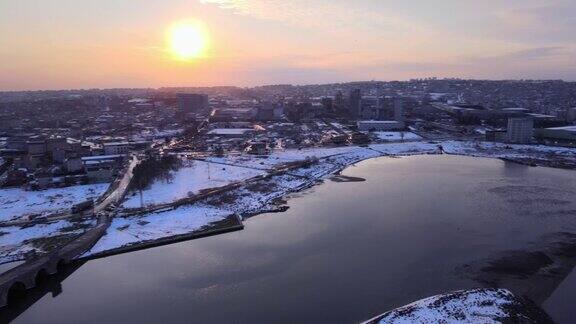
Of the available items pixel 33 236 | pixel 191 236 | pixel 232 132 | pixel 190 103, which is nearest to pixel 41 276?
pixel 33 236

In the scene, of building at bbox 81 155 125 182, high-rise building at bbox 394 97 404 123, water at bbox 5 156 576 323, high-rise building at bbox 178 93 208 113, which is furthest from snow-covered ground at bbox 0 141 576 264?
high-rise building at bbox 178 93 208 113

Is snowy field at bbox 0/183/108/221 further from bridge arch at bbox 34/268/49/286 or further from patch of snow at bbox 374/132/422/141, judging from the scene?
patch of snow at bbox 374/132/422/141

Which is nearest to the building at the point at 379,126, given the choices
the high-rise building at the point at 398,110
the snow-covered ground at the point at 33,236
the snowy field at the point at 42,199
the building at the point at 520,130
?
the high-rise building at the point at 398,110

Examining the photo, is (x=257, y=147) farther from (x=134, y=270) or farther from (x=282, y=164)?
(x=134, y=270)

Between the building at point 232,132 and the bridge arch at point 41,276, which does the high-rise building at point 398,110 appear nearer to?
the building at point 232,132

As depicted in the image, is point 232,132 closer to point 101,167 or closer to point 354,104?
point 101,167

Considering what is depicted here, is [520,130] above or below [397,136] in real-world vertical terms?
above
